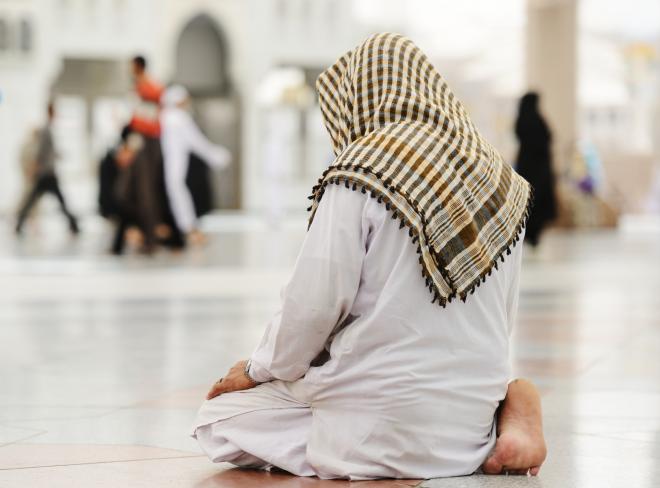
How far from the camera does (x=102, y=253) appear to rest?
13859 mm

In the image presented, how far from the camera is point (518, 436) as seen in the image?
10.4ft

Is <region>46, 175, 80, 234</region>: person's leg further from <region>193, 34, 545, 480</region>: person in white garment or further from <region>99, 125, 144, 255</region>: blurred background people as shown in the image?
<region>193, 34, 545, 480</region>: person in white garment

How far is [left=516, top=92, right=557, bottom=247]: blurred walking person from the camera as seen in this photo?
14.2m

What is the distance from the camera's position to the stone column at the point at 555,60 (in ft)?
79.5

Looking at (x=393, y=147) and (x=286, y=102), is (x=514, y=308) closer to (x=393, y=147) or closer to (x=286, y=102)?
(x=393, y=147)

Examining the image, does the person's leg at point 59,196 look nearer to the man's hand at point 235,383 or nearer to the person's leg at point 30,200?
the person's leg at point 30,200

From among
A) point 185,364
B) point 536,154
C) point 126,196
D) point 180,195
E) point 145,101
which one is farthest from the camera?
point 180,195

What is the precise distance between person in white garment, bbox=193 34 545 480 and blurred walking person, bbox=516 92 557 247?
11.1 metres

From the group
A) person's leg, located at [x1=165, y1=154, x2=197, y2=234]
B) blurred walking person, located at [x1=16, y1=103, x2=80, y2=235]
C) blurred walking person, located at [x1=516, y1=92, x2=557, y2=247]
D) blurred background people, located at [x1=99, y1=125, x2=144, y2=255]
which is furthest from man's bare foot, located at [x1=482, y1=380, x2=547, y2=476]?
blurred walking person, located at [x1=16, y1=103, x2=80, y2=235]

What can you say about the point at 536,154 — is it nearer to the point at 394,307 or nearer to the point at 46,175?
the point at 46,175

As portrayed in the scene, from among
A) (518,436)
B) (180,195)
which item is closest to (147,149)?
(180,195)

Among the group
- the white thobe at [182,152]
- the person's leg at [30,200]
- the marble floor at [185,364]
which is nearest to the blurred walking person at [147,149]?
the marble floor at [185,364]

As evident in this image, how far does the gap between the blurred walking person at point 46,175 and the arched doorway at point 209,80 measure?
634 inches

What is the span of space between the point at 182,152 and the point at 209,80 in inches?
799
